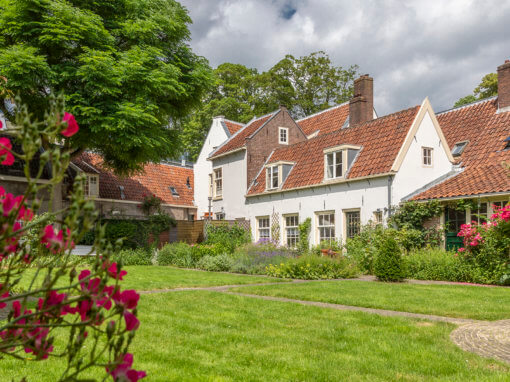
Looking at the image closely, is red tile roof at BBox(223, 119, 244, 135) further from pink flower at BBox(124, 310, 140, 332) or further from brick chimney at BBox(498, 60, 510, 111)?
pink flower at BBox(124, 310, 140, 332)

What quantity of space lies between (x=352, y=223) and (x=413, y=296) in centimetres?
952

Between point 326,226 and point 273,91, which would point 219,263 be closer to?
point 326,226

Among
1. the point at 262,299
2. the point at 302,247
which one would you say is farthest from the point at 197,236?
the point at 262,299

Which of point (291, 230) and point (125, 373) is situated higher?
point (125, 373)

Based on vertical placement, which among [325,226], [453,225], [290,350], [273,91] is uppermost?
[273,91]

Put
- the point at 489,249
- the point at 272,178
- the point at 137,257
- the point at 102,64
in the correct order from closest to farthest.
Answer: the point at 489,249
the point at 102,64
the point at 137,257
the point at 272,178

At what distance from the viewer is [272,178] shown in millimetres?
25047

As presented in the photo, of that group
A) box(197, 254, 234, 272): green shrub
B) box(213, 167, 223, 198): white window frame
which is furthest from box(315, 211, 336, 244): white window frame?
box(213, 167, 223, 198): white window frame

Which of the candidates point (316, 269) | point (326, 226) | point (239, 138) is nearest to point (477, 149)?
point (326, 226)

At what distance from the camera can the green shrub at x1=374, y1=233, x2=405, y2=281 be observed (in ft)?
46.7

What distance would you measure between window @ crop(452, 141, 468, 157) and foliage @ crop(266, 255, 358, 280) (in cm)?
800

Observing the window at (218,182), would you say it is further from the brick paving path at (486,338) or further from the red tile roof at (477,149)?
the brick paving path at (486,338)

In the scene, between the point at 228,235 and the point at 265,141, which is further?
the point at 265,141

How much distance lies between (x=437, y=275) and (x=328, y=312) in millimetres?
8352
